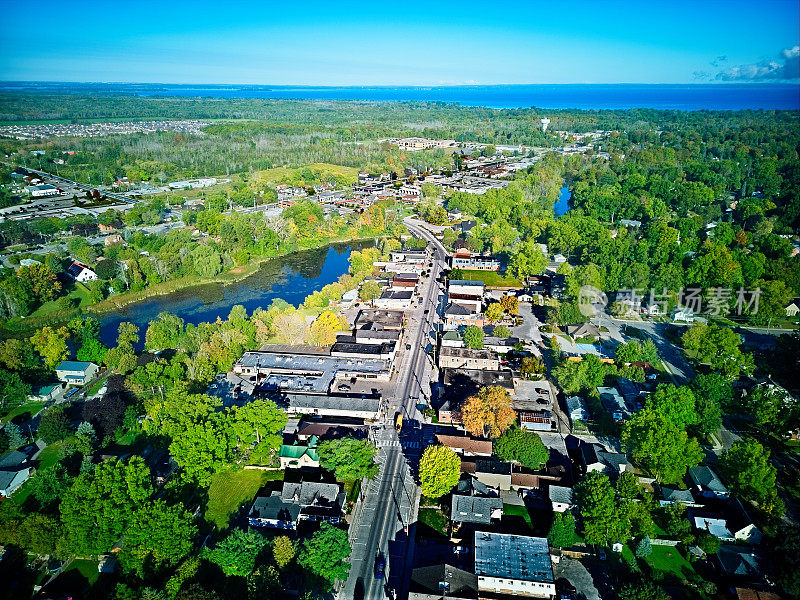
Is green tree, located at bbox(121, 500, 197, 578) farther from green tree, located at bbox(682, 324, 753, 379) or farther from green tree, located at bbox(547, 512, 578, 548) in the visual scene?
green tree, located at bbox(682, 324, 753, 379)

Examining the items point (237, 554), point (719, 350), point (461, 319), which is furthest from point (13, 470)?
point (719, 350)

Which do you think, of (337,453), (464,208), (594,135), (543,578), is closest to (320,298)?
(337,453)

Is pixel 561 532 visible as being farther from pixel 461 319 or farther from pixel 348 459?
pixel 461 319

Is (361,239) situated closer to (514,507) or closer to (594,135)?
(514,507)

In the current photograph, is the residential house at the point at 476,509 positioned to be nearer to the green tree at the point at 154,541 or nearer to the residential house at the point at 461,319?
the green tree at the point at 154,541

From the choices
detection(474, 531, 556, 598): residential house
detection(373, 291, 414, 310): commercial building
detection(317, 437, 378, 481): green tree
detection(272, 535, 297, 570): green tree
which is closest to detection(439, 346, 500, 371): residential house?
detection(373, 291, 414, 310): commercial building
